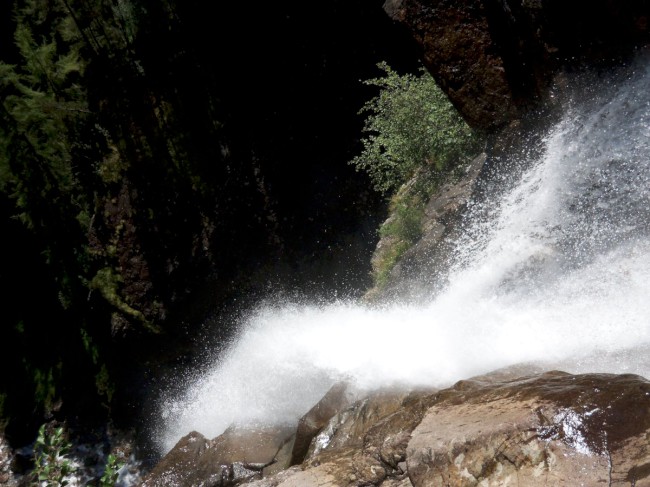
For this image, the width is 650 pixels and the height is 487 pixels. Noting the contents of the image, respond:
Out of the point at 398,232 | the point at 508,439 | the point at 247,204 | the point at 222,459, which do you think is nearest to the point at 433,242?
the point at 398,232

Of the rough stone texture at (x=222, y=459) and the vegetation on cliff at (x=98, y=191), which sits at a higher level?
the vegetation on cliff at (x=98, y=191)

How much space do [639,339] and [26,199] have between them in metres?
8.32

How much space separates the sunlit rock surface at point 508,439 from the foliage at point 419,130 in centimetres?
396

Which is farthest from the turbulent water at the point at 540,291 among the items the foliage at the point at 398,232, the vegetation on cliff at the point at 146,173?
the vegetation on cliff at the point at 146,173

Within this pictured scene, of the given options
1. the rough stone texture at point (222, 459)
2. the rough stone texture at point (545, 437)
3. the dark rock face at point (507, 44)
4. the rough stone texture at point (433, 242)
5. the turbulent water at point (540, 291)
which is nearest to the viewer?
the rough stone texture at point (545, 437)

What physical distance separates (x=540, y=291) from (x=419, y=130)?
11.2 ft

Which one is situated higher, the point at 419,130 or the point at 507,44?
the point at 507,44

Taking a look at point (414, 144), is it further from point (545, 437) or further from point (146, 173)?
point (545, 437)

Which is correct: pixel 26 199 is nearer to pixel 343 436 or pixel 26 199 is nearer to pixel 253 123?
pixel 253 123

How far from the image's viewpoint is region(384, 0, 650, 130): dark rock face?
5875mm

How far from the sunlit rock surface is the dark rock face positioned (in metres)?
3.66

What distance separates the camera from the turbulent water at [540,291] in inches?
181

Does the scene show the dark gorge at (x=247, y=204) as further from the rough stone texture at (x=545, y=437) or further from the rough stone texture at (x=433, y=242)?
the rough stone texture at (x=545, y=437)

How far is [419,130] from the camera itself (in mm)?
7715
